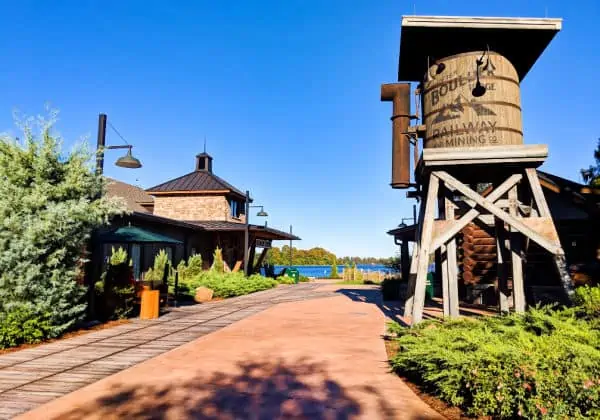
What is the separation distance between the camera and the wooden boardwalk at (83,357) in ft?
16.2

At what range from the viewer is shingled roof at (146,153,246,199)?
27.6 metres

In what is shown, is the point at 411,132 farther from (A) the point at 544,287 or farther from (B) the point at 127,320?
(B) the point at 127,320

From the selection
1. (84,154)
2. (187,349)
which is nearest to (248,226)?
(84,154)

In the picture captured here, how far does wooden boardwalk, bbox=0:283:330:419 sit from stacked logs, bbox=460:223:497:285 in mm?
8727

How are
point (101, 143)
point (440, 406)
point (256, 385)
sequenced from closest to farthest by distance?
point (440, 406) < point (256, 385) < point (101, 143)

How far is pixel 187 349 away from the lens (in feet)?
24.3

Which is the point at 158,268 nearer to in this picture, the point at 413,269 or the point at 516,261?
the point at 413,269

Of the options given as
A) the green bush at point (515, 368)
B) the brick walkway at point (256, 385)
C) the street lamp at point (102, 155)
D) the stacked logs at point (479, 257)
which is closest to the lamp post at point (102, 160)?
the street lamp at point (102, 155)

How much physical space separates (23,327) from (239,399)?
219 inches

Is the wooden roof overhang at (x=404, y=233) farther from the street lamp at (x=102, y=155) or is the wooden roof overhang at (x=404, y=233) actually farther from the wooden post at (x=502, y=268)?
the street lamp at (x=102, y=155)

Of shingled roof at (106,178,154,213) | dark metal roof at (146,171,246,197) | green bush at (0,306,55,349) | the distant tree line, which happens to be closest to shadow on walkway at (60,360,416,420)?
green bush at (0,306,55,349)

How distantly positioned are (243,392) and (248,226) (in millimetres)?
18458

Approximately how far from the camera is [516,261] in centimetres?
929

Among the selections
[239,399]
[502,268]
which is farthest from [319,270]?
[239,399]
